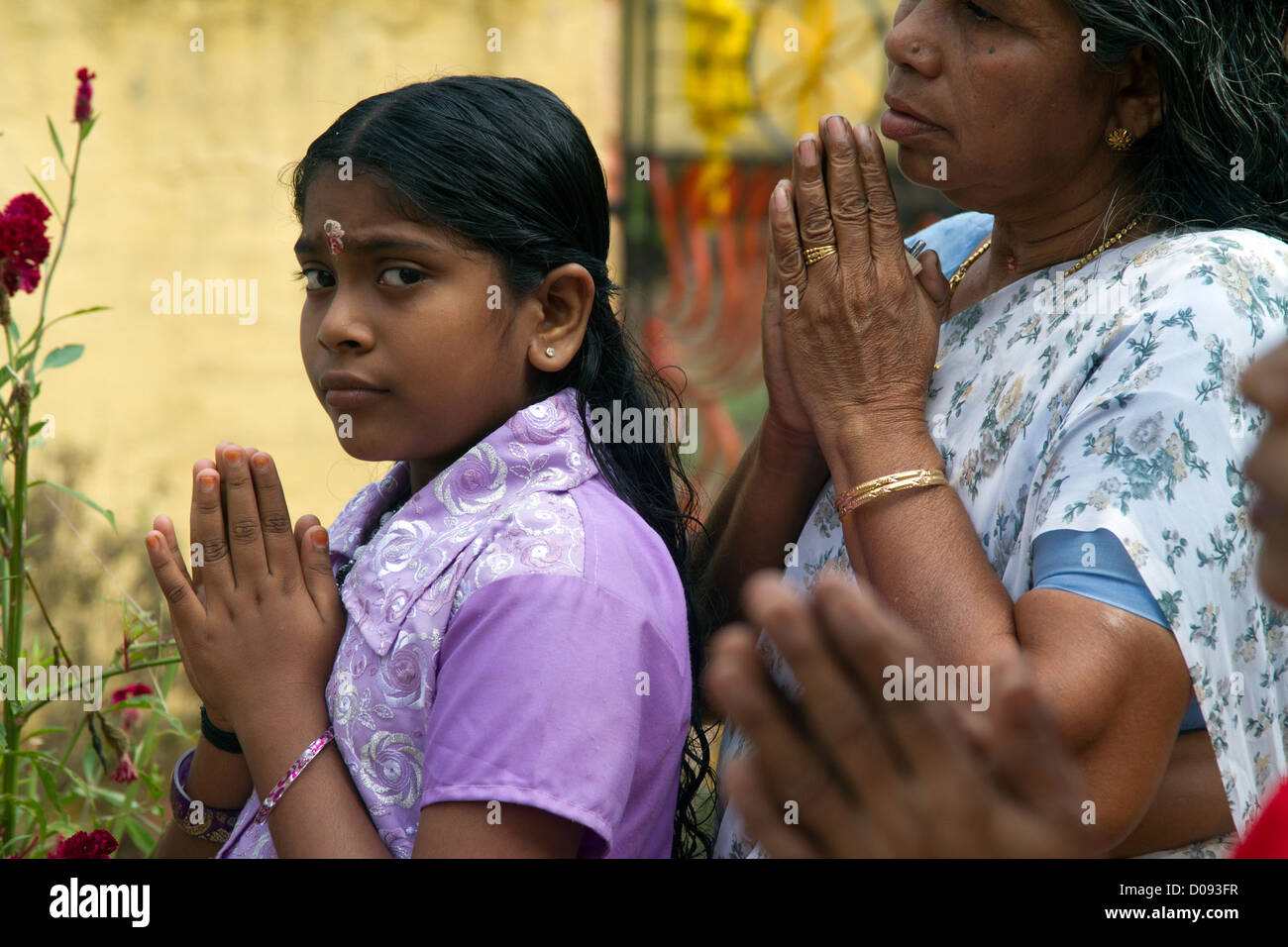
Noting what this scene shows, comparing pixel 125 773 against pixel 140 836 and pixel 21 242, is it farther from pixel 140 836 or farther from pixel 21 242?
pixel 21 242

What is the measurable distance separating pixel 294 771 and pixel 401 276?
65 centimetres

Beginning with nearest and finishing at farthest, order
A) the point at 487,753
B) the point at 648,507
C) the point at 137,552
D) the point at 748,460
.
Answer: the point at 487,753 < the point at 648,507 < the point at 748,460 < the point at 137,552

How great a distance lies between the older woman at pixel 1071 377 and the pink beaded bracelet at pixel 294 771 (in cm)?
61

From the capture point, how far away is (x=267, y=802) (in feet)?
4.97

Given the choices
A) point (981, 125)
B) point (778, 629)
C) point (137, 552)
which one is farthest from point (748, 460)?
point (137, 552)

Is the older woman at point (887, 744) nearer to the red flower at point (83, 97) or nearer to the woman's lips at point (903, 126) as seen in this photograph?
the woman's lips at point (903, 126)

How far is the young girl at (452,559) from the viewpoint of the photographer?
1.43 meters

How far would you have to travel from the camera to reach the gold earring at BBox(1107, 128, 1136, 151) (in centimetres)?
177

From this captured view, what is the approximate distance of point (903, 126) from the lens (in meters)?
1.81

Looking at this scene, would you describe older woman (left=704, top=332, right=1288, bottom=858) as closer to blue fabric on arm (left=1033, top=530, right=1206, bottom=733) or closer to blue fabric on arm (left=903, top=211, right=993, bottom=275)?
blue fabric on arm (left=1033, top=530, right=1206, bottom=733)

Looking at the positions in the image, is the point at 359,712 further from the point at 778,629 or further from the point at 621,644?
the point at 778,629

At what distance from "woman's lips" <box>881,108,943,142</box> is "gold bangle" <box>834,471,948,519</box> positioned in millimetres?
501

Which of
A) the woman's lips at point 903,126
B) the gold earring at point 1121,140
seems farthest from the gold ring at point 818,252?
the gold earring at point 1121,140
